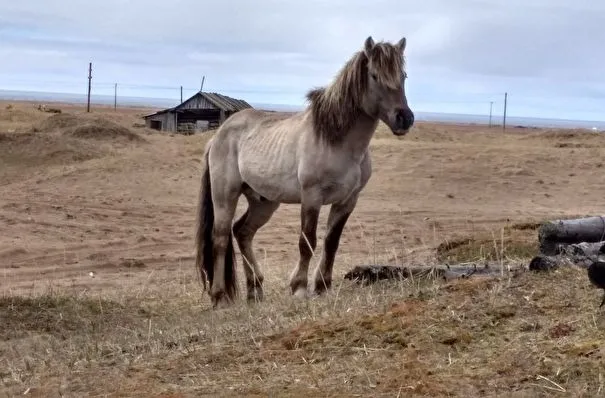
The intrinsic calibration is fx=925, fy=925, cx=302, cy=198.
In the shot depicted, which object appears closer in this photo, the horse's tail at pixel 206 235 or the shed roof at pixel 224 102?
the horse's tail at pixel 206 235

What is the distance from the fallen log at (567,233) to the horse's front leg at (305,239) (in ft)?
6.34

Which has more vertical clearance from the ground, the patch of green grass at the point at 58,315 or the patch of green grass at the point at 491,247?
the patch of green grass at the point at 491,247

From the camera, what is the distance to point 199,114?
39.2 meters

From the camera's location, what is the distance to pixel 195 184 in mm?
19609

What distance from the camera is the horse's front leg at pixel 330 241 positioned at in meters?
8.38

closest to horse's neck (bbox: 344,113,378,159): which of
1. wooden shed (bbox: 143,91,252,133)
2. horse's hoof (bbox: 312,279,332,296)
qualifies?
horse's hoof (bbox: 312,279,332,296)

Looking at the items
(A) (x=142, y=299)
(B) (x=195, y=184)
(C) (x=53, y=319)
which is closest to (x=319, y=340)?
(C) (x=53, y=319)

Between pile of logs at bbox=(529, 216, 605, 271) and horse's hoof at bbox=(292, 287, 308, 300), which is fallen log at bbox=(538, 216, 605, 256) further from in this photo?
horse's hoof at bbox=(292, 287, 308, 300)

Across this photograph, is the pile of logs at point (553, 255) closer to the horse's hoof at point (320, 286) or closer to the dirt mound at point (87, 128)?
the horse's hoof at point (320, 286)

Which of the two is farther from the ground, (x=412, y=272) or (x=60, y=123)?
(x=60, y=123)

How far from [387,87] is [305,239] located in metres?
1.51

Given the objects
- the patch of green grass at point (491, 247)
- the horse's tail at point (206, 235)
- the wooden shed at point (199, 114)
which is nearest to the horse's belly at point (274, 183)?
the horse's tail at point (206, 235)

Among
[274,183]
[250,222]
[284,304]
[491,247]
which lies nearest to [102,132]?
[250,222]

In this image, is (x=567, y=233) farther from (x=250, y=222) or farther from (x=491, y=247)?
(x=250, y=222)
